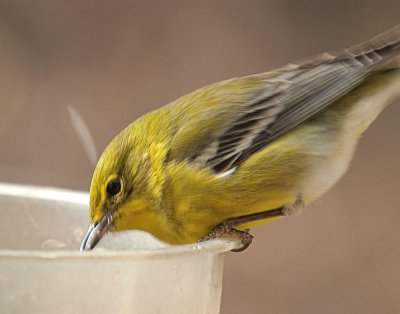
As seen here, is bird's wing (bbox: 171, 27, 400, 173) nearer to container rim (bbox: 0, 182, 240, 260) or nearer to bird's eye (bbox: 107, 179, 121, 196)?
bird's eye (bbox: 107, 179, 121, 196)

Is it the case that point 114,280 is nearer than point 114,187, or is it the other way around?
point 114,280

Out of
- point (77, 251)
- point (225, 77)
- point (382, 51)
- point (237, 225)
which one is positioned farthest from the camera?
point (225, 77)

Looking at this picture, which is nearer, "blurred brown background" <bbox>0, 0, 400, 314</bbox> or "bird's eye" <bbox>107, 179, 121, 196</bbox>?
"bird's eye" <bbox>107, 179, 121, 196</bbox>

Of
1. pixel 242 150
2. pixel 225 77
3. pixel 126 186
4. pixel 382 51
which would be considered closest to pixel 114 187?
pixel 126 186

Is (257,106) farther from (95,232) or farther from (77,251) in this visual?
(77,251)

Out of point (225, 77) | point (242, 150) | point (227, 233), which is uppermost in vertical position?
point (242, 150)

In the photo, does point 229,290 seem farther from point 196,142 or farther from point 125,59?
point 196,142

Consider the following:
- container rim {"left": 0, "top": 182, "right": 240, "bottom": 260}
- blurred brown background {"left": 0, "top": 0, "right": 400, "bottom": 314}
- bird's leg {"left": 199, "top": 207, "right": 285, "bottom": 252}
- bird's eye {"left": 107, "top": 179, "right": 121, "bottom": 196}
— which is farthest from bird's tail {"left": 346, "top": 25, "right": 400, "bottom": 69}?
blurred brown background {"left": 0, "top": 0, "right": 400, "bottom": 314}
